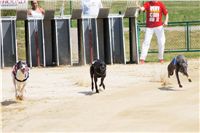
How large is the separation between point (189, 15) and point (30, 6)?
16.6 metres

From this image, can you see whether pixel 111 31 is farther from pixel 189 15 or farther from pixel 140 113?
pixel 189 15

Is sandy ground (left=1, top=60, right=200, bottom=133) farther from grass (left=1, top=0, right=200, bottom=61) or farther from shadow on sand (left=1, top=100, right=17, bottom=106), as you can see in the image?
grass (left=1, top=0, right=200, bottom=61)

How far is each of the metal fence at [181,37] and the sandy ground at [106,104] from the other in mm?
5156

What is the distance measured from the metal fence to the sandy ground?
16.9ft

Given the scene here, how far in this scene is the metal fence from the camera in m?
20.1

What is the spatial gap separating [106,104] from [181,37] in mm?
13447

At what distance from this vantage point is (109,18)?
17.7 m

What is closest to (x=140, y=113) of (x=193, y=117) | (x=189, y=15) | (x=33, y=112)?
(x=193, y=117)


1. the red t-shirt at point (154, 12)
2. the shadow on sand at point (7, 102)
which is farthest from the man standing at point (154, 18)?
the shadow on sand at point (7, 102)

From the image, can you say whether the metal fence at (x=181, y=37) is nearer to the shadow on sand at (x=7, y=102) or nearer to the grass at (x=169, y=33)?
the grass at (x=169, y=33)

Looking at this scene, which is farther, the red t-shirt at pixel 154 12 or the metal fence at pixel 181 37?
the metal fence at pixel 181 37

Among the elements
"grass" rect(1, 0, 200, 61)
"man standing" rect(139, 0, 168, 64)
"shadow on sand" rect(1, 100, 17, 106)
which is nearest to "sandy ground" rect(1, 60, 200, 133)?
"shadow on sand" rect(1, 100, 17, 106)

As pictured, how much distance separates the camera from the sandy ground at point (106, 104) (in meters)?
8.73

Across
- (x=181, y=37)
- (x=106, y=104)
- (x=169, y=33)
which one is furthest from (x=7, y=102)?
(x=169, y=33)
